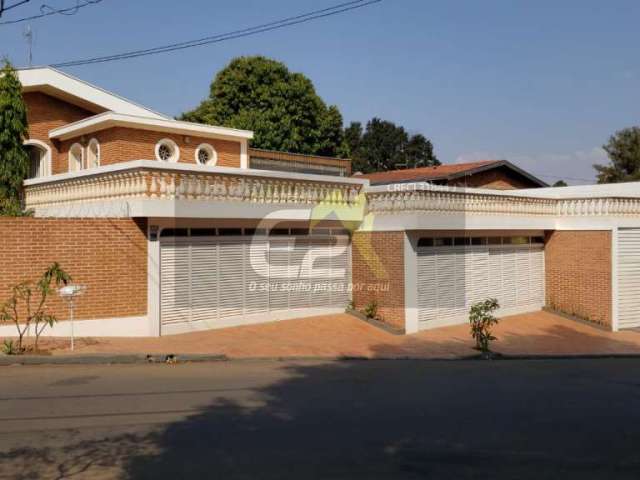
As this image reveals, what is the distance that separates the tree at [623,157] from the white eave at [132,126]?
32278mm

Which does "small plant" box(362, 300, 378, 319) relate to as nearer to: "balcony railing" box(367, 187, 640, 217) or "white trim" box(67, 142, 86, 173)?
"balcony railing" box(367, 187, 640, 217)

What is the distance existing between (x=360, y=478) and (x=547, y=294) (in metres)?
15.0

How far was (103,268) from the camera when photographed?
12.2m

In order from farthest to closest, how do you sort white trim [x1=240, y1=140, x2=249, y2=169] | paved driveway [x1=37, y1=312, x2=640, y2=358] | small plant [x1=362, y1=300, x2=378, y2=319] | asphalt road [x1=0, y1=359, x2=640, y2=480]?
1. white trim [x1=240, y1=140, x2=249, y2=169]
2. small plant [x1=362, y1=300, x2=378, y2=319]
3. paved driveway [x1=37, y1=312, x2=640, y2=358]
4. asphalt road [x1=0, y1=359, x2=640, y2=480]

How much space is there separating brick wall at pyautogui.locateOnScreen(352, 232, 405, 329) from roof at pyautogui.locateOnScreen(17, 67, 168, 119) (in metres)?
8.11

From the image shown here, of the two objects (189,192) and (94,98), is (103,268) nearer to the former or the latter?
(189,192)

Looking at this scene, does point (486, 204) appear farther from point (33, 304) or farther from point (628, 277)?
point (33, 304)

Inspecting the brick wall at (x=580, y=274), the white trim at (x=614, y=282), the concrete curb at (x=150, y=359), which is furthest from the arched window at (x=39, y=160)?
the white trim at (x=614, y=282)

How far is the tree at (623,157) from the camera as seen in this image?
42428 mm

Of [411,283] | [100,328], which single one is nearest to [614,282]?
[411,283]

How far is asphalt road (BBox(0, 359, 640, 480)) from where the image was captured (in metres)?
5.75

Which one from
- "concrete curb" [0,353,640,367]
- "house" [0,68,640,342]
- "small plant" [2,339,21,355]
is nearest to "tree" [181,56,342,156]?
"house" [0,68,640,342]

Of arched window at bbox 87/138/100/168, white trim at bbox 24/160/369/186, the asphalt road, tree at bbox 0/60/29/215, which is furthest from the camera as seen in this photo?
arched window at bbox 87/138/100/168

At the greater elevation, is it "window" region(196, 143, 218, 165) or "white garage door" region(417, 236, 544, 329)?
"window" region(196, 143, 218, 165)
